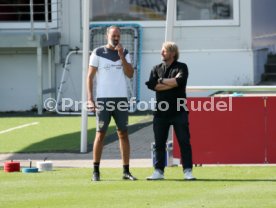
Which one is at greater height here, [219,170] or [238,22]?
[238,22]

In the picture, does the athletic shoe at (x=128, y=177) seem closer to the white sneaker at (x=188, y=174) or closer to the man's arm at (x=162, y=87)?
the white sneaker at (x=188, y=174)

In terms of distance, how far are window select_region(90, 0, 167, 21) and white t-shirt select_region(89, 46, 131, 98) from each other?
11496 millimetres

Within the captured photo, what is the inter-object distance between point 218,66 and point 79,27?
140 inches

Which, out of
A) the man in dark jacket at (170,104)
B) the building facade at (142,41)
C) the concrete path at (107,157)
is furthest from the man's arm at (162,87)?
the building facade at (142,41)

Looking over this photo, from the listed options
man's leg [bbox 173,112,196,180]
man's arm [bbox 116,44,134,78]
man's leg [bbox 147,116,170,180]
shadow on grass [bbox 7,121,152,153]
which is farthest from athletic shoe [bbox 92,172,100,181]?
shadow on grass [bbox 7,121,152,153]

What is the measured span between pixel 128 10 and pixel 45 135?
20.6 feet

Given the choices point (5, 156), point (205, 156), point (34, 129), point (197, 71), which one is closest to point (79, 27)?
point (197, 71)

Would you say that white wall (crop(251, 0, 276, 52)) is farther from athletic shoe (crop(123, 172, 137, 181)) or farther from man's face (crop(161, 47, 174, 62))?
athletic shoe (crop(123, 172, 137, 181))

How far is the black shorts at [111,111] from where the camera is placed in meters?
12.9

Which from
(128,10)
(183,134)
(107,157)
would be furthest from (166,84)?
(128,10)

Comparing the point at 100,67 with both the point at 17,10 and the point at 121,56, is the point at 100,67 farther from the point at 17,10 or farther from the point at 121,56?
the point at 17,10

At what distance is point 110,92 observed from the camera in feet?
42.4

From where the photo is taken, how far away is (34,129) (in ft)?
67.5

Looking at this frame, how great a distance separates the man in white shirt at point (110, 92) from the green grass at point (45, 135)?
13.5 ft
